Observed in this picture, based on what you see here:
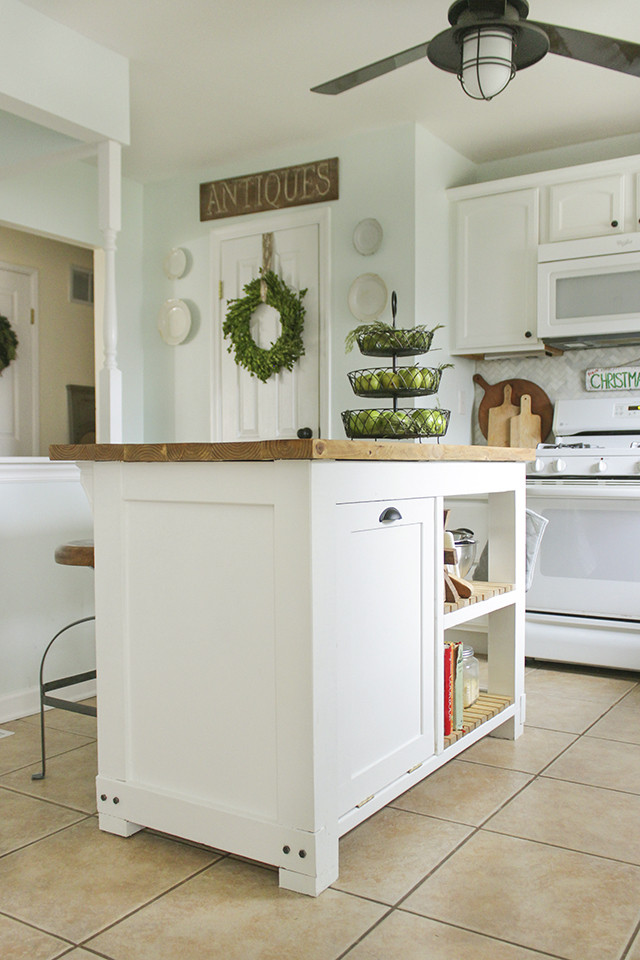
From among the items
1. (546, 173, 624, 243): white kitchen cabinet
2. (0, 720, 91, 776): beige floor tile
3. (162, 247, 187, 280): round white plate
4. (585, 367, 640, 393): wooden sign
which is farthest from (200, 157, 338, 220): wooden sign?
(0, 720, 91, 776): beige floor tile

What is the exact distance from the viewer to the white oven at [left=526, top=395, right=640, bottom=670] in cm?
349

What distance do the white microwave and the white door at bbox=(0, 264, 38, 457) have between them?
3132mm

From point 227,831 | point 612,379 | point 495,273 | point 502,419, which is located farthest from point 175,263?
point 227,831

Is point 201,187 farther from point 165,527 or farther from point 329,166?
point 165,527

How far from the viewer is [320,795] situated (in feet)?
5.59

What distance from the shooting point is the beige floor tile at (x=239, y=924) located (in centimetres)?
150

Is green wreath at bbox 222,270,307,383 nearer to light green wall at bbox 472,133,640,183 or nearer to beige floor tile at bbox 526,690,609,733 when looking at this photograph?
light green wall at bbox 472,133,640,183

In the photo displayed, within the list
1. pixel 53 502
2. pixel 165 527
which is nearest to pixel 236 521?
pixel 165 527

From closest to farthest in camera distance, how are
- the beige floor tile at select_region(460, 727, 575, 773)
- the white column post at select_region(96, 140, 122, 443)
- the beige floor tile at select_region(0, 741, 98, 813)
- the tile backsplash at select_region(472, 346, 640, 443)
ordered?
1. the beige floor tile at select_region(0, 741, 98, 813)
2. the beige floor tile at select_region(460, 727, 575, 773)
3. the white column post at select_region(96, 140, 122, 443)
4. the tile backsplash at select_region(472, 346, 640, 443)

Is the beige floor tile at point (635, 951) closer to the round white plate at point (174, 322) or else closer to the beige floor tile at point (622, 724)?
the beige floor tile at point (622, 724)

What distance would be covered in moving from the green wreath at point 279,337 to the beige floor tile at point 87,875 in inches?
108

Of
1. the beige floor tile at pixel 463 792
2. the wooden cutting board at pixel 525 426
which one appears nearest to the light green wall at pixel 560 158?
the wooden cutting board at pixel 525 426

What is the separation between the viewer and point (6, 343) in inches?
201

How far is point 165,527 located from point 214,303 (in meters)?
2.94
